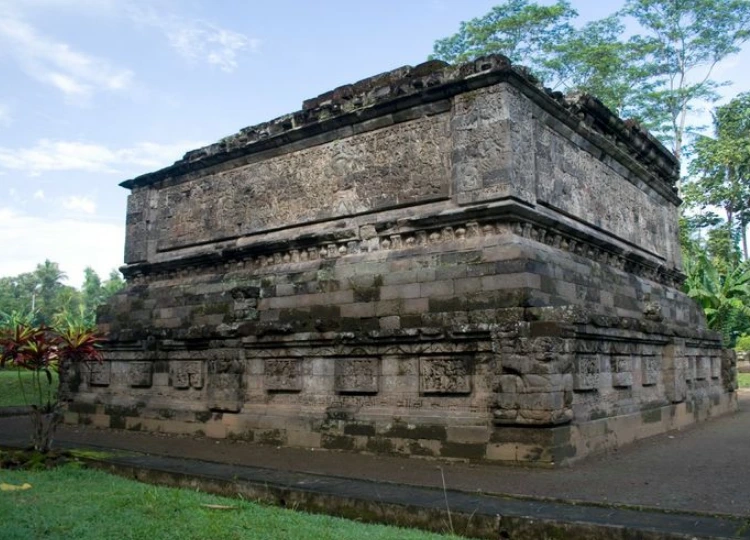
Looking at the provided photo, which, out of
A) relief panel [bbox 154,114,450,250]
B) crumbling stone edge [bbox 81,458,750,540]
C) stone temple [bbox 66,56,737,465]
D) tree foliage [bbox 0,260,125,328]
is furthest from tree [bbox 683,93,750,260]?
tree foliage [bbox 0,260,125,328]

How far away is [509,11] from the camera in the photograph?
25844 mm

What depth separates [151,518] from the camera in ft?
16.1

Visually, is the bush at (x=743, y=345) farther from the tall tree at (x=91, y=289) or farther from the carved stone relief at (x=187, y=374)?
the tall tree at (x=91, y=289)

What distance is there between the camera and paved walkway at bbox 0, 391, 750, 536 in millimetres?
5766

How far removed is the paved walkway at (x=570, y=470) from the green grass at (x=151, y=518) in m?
0.91

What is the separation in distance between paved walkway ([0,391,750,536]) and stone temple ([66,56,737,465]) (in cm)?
33

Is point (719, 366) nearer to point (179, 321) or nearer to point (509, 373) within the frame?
point (509, 373)

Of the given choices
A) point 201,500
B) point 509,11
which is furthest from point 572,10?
point 201,500

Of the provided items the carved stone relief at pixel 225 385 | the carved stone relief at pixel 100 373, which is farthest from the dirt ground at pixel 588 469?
the carved stone relief at pixel 100 373

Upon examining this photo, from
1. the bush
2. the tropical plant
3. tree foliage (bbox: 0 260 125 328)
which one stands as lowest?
the bush

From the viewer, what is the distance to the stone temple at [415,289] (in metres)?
8.00

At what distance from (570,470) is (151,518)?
437 cm

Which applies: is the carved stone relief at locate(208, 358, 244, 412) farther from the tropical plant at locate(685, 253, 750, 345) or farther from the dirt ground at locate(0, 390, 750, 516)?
the tropical plant at locate(685, 253, 750, 345)

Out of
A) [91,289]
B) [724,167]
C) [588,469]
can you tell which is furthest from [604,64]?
[91,289]
